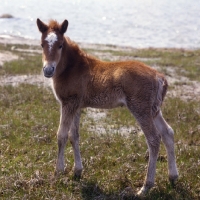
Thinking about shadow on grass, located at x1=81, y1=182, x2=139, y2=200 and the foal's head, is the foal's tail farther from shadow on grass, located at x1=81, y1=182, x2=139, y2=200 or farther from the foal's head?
the foal's head

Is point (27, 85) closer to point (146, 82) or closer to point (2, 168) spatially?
point (2, 168)

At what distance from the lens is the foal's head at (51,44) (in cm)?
Answer: 684

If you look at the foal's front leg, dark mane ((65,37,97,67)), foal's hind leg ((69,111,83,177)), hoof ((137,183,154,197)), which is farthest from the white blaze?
hoof ((137,183,154,197))

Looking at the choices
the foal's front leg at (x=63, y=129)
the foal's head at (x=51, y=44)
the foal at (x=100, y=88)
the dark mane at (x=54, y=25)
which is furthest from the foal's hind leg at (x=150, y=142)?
the dark mane at (x=54, y=25)

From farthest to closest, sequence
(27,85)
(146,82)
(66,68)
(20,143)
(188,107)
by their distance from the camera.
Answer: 1. (27,85)
2. (188,107)
3. (20,143)
4. (66,68)
5. (146,82)

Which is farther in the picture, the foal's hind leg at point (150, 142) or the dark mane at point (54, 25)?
the dark mane at point (54, 25)

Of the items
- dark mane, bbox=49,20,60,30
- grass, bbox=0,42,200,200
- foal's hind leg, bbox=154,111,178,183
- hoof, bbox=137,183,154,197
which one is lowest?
grass, bbox=0,42,200,200

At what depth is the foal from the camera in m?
6.98

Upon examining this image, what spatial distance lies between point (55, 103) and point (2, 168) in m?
5.24

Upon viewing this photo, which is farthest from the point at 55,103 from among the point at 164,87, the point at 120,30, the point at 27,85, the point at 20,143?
the point at 120,30

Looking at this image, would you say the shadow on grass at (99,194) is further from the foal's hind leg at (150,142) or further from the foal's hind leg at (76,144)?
the foal's hind leg at (76,144)

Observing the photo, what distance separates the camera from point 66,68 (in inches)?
298

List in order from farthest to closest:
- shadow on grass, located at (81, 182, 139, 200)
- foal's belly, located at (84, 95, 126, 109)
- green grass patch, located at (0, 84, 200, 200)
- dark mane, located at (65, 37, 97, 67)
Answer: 1. dark mane, located at (65, 37, 97, 67)
2. foal's belly, located at (84, 95, 126, 109)
3. green grass patch, located at (0, 84, 200, 200)
4. shadow on grass, located at (81, 182, 139, 200)

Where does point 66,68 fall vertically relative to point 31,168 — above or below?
above
